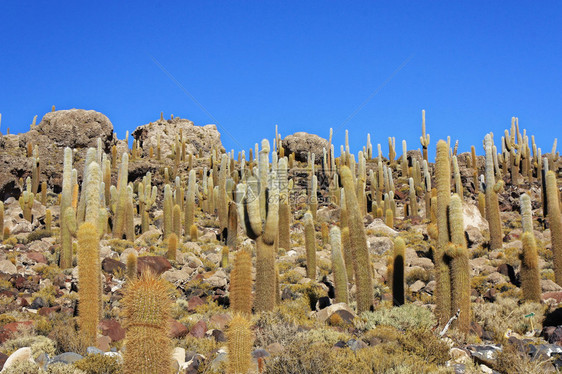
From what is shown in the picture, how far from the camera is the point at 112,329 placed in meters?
8.31

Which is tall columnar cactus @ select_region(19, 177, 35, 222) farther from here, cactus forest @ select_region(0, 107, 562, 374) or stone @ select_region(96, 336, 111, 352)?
stone @ select_region(96, 336, 111, 352)

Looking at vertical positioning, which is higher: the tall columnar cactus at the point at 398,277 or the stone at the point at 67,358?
the tall columnar cactus at the point at 398,277

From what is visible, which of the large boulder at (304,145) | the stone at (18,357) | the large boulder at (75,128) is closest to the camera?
the stone at (18,357)

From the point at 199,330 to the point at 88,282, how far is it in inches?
81.2

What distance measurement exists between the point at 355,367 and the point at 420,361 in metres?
0.95

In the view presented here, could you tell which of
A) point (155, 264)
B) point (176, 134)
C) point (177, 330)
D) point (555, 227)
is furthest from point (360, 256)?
point (176, 134)

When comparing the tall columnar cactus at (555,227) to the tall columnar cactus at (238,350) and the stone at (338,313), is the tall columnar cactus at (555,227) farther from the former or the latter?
the tall columnar cactus at (238,350)

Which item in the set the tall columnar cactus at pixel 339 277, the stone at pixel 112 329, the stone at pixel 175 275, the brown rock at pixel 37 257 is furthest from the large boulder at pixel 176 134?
the stone at pixel 112 329

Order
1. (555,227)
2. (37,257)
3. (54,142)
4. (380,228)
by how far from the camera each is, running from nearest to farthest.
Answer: (555,227), (37,257), (380,228), (54,142)

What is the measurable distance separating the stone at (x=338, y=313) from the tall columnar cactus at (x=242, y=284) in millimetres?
1536

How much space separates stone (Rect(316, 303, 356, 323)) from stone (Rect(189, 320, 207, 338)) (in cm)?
244

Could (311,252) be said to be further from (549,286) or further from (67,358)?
(67,358)

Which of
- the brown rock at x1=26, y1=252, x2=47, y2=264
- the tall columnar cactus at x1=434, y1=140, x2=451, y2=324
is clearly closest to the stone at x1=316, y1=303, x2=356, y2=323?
the tall columnar cactus at x1=434, y1=140, x2=451, y2=324

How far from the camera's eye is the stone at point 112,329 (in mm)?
8188
